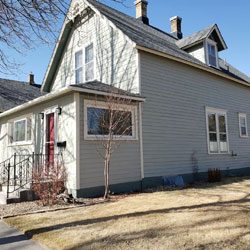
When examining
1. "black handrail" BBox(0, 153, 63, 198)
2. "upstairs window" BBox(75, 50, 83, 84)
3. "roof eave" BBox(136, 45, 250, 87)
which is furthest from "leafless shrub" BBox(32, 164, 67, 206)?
"upstairs window" BBox(75, 50, 83, 84)

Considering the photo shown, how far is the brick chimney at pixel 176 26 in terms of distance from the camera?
68.3ft

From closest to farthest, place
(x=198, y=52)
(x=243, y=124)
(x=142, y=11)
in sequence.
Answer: (x=198, y=52) → (x=243, y=124) → (x=142, y=11)

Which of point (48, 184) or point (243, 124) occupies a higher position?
point (243, 124)

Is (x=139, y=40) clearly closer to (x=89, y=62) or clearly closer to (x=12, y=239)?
(x=89, y=62)

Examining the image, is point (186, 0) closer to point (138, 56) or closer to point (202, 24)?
point (138, 56)

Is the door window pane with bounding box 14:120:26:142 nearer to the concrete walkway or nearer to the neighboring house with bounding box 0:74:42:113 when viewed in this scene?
the neighboring house with bounding box 0:74:42:113

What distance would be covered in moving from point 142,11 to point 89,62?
6.57m

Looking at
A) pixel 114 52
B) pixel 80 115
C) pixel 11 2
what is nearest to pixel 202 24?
pixel 114 52

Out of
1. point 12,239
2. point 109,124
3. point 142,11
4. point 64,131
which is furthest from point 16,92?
point 12,239

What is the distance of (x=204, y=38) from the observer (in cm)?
1584

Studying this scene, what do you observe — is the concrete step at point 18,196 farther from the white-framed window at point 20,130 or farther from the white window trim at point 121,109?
the white-framed window at point 20,130

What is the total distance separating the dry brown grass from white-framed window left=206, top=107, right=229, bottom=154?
21.5ft

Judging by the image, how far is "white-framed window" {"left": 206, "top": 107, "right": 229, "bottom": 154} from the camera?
14.8 meters

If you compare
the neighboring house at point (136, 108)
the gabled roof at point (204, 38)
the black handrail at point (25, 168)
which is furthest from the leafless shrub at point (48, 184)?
the gabled roof at point (204, 38)
